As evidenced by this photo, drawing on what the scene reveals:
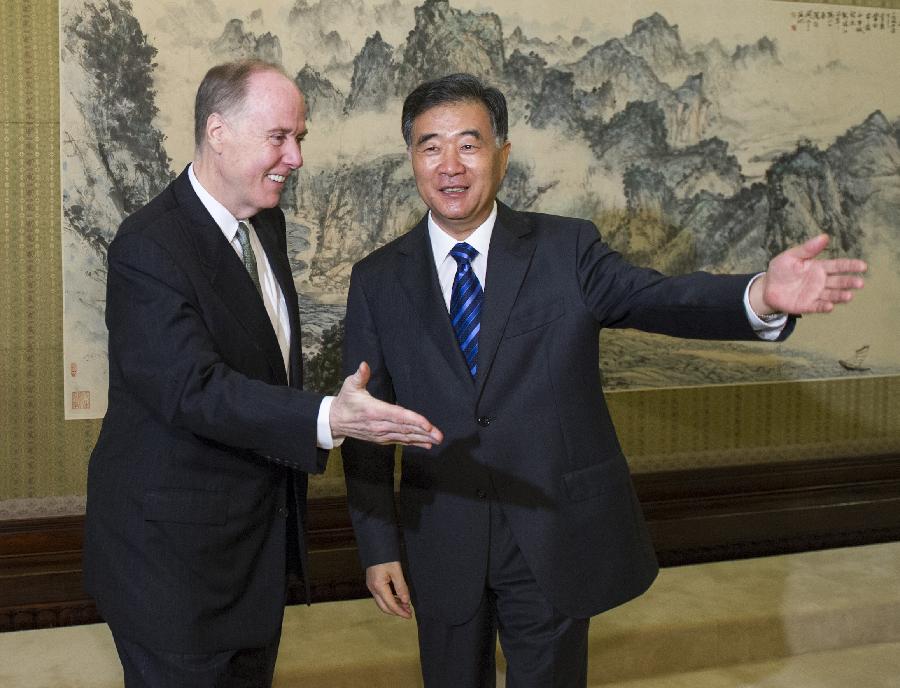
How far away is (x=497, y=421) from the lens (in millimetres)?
2461

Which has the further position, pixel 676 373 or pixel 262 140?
pixel 676 373

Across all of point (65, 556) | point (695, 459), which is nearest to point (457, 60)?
point (695, 459)

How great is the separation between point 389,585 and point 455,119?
1.08 m

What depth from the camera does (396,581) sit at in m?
2.56

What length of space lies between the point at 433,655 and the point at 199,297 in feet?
3.31

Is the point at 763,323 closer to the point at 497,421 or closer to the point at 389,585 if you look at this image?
the point at 497,421

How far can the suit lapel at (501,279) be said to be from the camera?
245cm

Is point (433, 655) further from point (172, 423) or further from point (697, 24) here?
point (697, 24)

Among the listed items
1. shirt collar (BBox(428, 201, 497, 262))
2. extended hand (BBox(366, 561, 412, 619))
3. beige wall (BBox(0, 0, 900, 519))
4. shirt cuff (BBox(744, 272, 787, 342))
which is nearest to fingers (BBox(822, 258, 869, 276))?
shirt cuff (BBox(744, 272, 787, 342))

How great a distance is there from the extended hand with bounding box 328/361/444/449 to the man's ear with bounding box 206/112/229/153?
25.3 inches

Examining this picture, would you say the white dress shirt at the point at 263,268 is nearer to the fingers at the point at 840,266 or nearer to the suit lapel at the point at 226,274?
the suit lapel at the point at 226,274

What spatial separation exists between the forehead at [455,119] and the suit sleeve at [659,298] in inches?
13.5

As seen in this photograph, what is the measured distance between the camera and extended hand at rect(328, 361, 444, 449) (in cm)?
189

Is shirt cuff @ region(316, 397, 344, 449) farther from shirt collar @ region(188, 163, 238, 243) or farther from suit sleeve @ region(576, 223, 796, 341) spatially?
suit sleeve @ region(576, 223, 796, 341)
